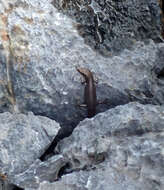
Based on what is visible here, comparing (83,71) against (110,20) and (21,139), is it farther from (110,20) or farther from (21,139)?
(21,139)

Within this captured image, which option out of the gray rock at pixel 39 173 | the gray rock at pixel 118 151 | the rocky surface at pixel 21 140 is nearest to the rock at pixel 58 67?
the rocky surface at pixel 21 140

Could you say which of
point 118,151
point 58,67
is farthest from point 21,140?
point 118,151

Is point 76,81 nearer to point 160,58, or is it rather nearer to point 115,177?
point 160,58

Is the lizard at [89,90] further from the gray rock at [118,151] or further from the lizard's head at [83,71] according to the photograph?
the gray rock at [118,151]

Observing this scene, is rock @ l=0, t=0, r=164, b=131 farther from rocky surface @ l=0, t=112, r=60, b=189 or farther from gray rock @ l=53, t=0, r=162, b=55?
rocky surface @ l=0, t=112, r=60, b=189

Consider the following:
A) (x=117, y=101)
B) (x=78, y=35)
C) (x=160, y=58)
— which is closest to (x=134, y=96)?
(x=117, y=101)
